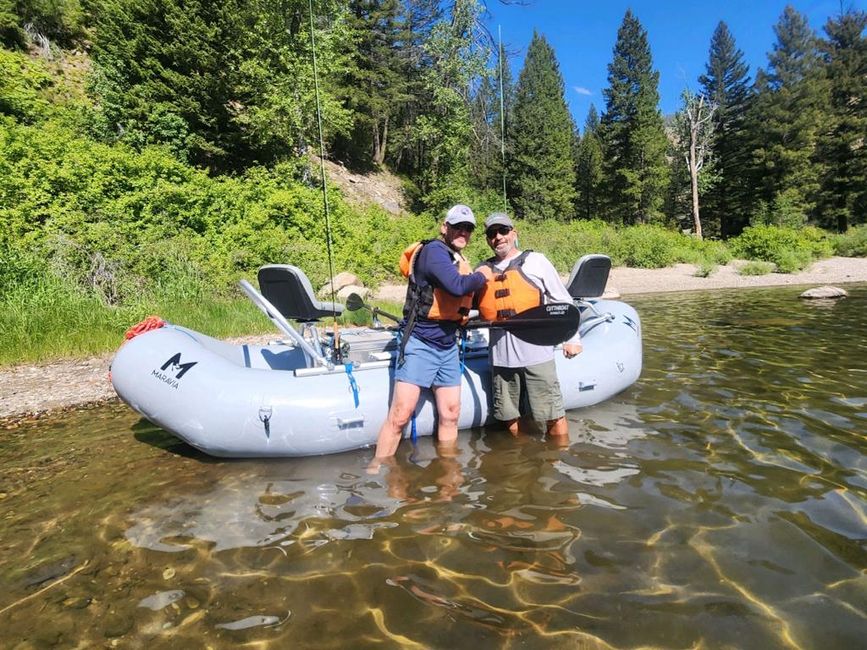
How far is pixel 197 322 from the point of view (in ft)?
24.8

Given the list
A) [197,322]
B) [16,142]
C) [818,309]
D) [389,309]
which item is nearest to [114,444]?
[197,322]

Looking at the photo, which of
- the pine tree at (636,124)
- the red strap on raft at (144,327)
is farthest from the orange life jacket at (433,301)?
the pine tree at (636,124)

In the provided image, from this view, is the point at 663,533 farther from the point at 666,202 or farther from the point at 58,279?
the point at 666,202

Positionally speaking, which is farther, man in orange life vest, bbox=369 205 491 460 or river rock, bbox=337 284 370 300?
river rock, bbox=337 284 370 300

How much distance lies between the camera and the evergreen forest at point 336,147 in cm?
939

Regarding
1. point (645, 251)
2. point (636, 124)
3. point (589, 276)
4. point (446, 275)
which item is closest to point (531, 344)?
point (446, 275)

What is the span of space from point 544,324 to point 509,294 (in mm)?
324

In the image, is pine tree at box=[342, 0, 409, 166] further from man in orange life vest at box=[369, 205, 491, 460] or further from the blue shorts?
the blue shorts

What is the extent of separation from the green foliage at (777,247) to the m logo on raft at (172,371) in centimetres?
1997

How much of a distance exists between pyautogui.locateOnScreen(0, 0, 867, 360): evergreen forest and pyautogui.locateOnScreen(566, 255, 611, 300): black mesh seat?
215 centimetres

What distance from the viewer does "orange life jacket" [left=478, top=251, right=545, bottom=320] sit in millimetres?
3541

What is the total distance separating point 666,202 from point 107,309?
124 ft

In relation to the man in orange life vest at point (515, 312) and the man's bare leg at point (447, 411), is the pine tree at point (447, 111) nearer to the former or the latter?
the man in orange life vest at point (515, 312)

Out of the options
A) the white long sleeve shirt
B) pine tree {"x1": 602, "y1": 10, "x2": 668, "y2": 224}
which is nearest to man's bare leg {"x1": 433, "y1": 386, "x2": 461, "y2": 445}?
the white long sleeve shirt
